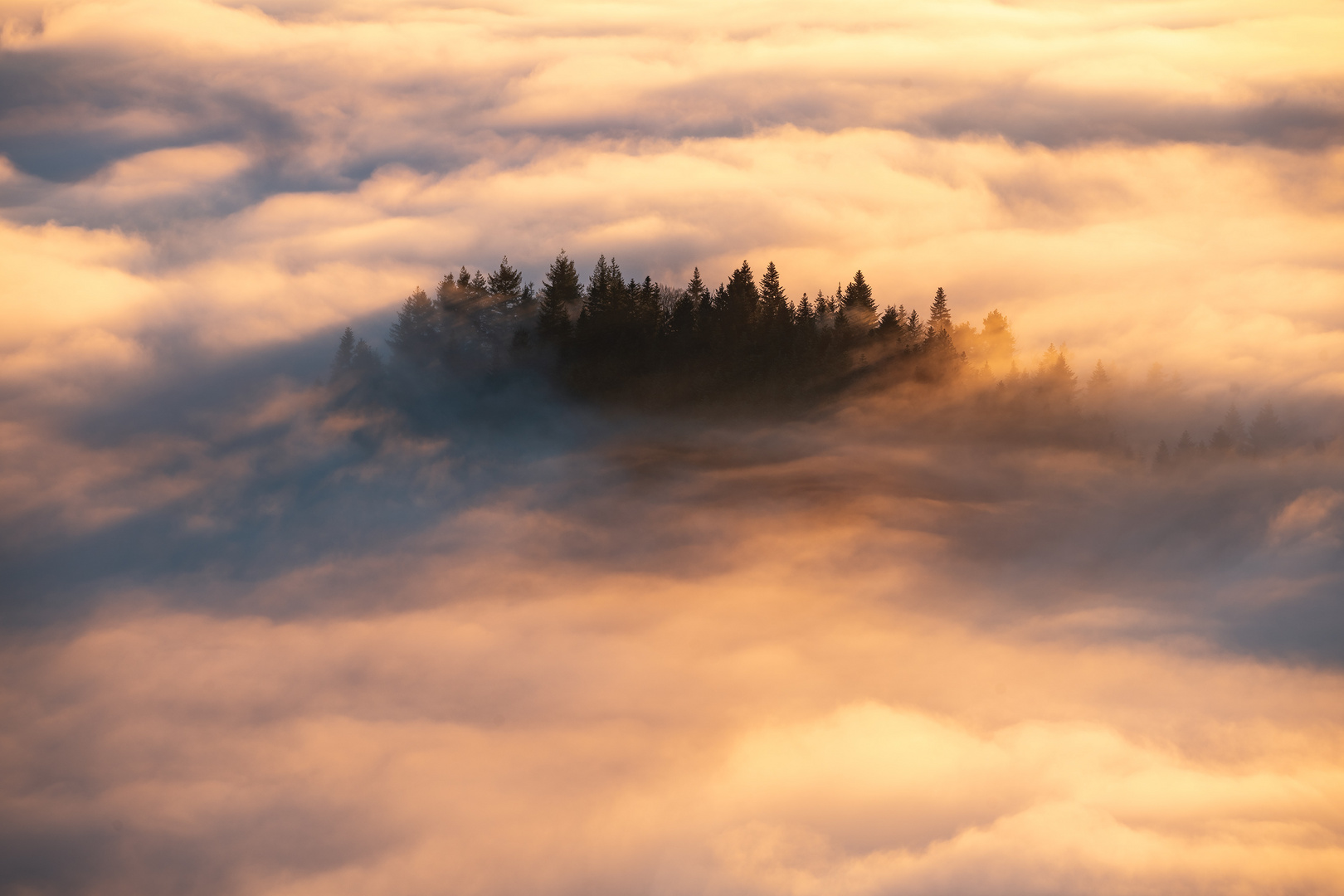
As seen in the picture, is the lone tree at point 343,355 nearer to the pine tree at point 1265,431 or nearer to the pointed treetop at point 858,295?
the pointed treetop at point 858,295

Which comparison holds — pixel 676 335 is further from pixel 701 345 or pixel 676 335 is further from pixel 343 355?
pixel 343 355

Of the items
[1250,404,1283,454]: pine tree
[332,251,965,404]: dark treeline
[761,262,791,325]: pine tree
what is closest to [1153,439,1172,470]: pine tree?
[1250,404,1283,454]: pine tree

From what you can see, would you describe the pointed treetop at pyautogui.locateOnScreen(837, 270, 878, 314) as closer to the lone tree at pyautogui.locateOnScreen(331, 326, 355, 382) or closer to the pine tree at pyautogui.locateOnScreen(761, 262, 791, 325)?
the pine tree at pyautogui.locateOnScreen(761, 262, 791, 325)

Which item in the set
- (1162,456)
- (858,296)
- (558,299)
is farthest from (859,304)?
(1162,456)

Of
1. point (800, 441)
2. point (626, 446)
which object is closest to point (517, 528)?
point (626, 446)

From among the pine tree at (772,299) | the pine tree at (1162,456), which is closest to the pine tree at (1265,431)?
the pine tree at (1162,456)
